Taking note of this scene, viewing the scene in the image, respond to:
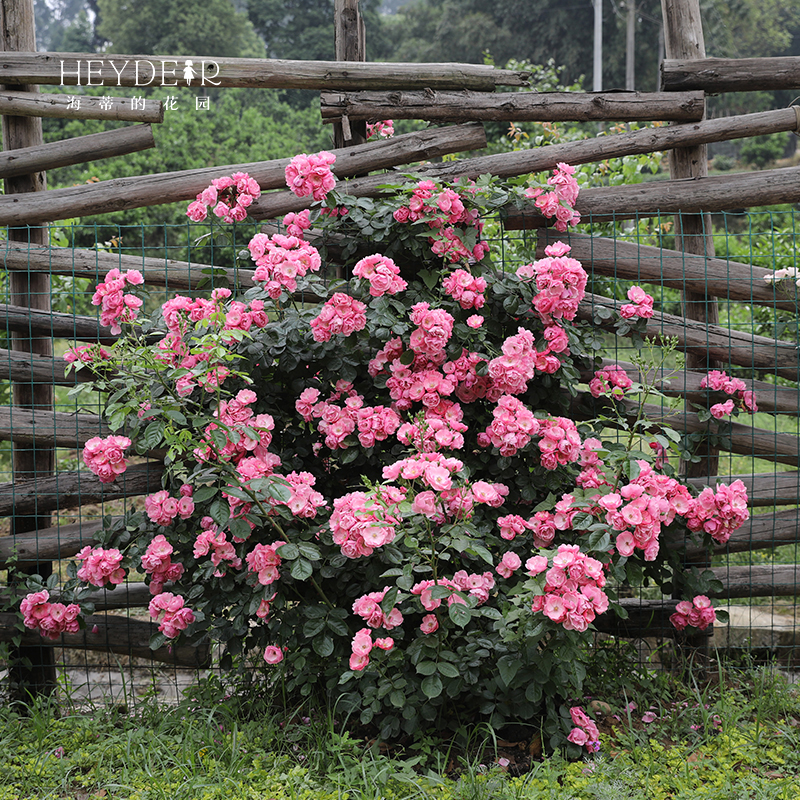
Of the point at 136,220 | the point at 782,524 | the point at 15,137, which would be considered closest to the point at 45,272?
the point at 15,137

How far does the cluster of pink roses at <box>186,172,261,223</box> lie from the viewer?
9.31 feet

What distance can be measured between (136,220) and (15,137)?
10.8 metres

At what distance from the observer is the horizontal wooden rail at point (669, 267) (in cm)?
307

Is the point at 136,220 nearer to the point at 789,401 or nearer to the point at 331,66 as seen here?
the point at 331,66

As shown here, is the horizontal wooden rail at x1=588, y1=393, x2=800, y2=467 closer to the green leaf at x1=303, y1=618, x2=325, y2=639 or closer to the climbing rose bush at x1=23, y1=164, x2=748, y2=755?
the climbing rose bush at x1=23, y1=164, x2=748, y2=755

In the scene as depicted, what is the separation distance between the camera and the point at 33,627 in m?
2.87

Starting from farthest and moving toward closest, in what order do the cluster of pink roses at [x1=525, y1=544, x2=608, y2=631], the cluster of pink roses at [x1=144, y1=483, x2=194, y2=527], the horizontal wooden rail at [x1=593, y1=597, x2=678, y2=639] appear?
the horizontal wooden rail at [x1=593, y1=597, x2=678, y2=639] < the cluster of pink roses at [x1=144, y1=483, x2=194, y2=527] < the cluster of pink roses at [x1=525, y1=544, x2=608, y2=631]

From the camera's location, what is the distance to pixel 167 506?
262 cm

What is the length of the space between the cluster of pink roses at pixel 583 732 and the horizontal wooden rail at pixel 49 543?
6.44 feet

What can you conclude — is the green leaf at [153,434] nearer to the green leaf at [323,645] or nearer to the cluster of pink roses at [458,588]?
the green leaf at [323,645]

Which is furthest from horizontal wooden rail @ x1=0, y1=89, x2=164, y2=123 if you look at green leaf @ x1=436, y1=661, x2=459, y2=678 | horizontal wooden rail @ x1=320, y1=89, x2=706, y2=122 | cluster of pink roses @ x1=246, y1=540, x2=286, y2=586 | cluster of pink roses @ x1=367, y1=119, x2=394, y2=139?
green leaf @ x1=436, y1=661, x2=459, y2=678

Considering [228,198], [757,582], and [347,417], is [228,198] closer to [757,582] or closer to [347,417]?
[347,417]

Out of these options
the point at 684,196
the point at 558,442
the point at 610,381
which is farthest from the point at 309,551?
the point at 684,196

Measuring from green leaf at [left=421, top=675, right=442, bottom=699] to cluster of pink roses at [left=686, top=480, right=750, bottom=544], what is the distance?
114 centimetres
